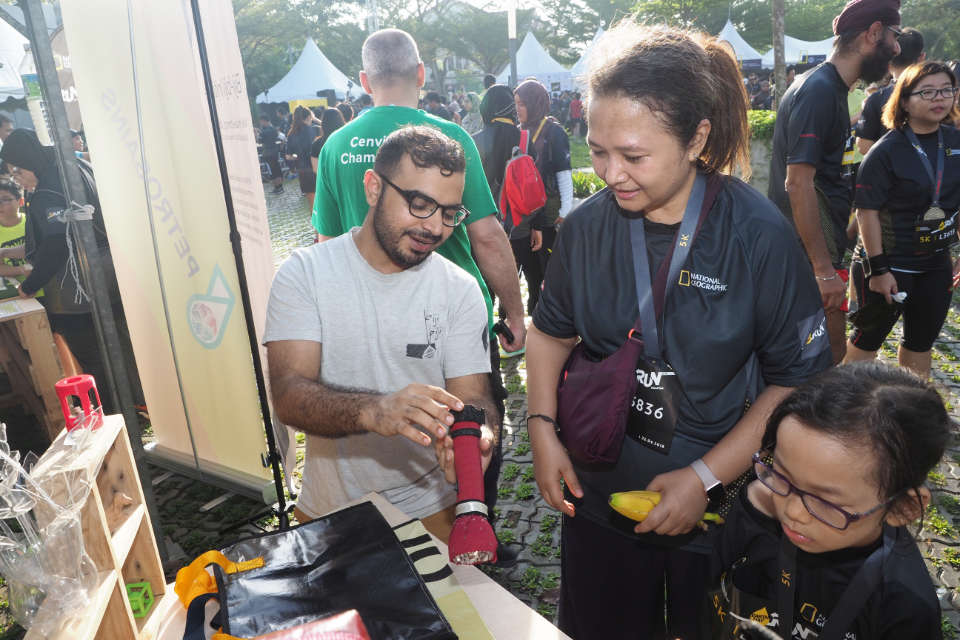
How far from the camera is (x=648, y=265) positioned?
1670 millimetres

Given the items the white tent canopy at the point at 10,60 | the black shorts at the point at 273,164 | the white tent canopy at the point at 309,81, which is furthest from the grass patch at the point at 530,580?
the white tent canopy at the point at 309,81

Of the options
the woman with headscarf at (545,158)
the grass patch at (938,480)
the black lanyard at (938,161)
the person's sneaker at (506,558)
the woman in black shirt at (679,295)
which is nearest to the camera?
the woman in black shirt at (679,295)

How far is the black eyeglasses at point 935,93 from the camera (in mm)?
3371

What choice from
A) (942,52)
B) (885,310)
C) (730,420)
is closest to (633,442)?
(730,420)

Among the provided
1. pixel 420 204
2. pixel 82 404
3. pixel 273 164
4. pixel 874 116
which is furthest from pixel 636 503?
pixel 273 164

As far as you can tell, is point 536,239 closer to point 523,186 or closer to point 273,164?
point 523,186

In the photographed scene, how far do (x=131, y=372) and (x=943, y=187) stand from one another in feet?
17.7

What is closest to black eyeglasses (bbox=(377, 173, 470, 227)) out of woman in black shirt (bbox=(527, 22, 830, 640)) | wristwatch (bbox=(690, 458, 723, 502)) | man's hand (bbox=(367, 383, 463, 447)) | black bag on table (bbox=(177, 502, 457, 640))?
woman in black shirt (bbox=(527, 22, 830, 640))

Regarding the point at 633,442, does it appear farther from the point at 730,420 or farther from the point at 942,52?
the point at 942,52

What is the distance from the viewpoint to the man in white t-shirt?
6.63ft

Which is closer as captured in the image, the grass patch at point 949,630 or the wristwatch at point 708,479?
the wristwatch at point 708,479

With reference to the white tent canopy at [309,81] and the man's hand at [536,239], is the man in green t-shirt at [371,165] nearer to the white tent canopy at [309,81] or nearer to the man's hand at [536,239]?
the man's hand at [536,239]

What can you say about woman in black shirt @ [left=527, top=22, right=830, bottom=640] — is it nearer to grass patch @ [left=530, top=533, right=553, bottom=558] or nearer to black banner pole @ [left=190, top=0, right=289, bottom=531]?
grass patch @ [left=530, top=533, right=553, bottom=558]

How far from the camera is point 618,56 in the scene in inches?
62.0
